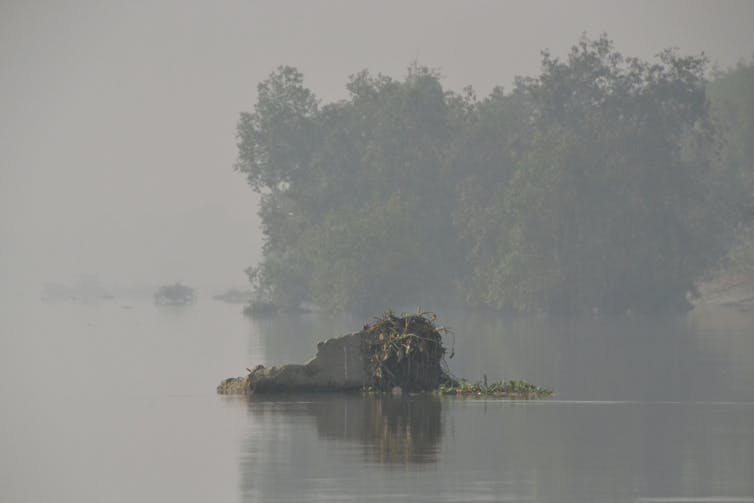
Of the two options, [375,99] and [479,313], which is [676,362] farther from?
[375,99]

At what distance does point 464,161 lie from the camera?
124375 millimetres

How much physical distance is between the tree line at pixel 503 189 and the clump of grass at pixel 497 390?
227 ft

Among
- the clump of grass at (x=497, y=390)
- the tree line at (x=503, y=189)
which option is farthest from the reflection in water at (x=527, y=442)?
the tree line at (x=503, y=189)

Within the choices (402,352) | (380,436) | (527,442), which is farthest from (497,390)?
(527,442)

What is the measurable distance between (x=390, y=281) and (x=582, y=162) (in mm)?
13970

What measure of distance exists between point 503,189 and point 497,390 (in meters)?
84.8

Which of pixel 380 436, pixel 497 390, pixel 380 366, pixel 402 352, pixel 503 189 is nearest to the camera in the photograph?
pixel 380 436

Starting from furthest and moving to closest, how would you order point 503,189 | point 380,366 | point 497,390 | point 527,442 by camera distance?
point 503,189
point 497,390
point 380,366
point 527,442

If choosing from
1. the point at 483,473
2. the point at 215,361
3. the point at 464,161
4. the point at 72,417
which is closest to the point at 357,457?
the point at 483,473

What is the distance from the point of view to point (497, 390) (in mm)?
36312

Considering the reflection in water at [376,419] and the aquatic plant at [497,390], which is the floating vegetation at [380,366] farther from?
the reflection in water at [376,419]

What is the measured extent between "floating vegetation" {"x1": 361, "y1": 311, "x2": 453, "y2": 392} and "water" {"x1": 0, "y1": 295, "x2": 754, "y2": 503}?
0.86m

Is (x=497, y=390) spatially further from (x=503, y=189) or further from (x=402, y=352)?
(x=503, y=189)

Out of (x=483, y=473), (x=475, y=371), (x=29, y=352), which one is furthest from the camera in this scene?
(x=29, y=352)
